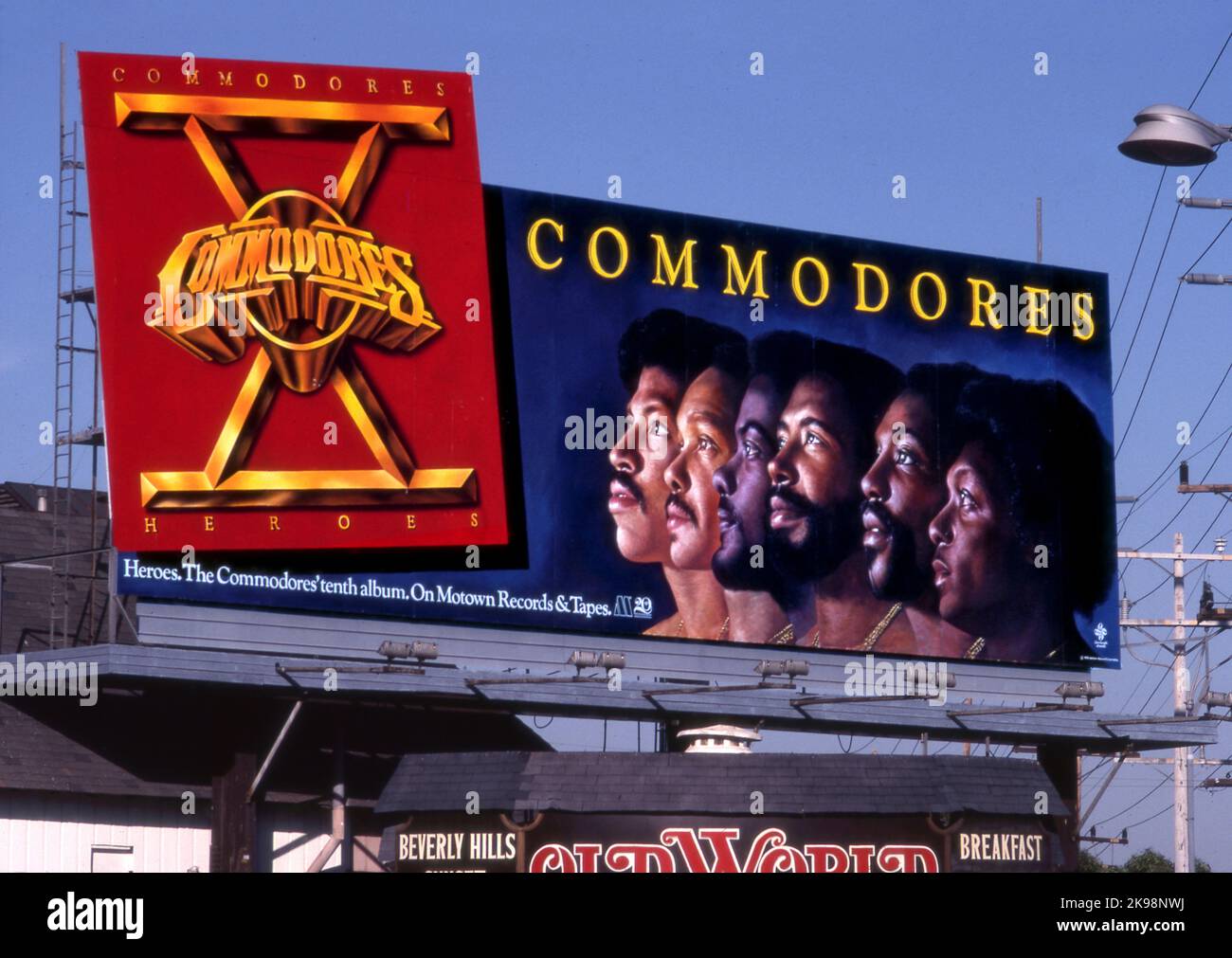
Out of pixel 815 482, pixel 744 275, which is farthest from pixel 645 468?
pixel 744 275

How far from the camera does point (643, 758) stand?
2659cm

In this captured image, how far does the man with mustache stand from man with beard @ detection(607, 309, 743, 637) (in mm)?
4380

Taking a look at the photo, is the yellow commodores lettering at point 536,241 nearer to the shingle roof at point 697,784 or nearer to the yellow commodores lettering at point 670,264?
the yellow commodores lettering at point 670,264

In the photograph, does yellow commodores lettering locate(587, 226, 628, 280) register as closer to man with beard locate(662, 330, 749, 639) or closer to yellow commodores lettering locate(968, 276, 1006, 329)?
man with beard locate(662, 330, 749, 639)

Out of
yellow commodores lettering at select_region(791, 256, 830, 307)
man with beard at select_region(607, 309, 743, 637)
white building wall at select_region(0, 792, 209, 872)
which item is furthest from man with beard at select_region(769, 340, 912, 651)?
white building wall at select_region(0, 792, 209, 872)

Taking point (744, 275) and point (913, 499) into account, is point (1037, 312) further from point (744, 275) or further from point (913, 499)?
point (744, 275)

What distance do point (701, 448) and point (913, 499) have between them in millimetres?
3794

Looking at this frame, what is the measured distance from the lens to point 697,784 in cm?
2658

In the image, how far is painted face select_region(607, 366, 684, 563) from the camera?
96.0 ft

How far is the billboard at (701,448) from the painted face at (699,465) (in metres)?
0.03
